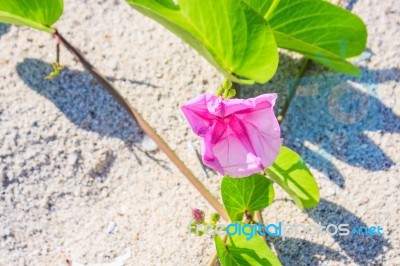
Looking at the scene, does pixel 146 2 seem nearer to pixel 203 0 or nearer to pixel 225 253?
pixel 203 0

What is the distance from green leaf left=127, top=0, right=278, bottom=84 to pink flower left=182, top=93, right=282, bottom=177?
9cm

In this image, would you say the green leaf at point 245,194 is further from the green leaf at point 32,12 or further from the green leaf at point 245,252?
the green leaf at point 32,12

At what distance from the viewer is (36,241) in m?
1.18

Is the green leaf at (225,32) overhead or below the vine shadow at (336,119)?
overhead

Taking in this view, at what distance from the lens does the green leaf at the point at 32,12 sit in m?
1.16

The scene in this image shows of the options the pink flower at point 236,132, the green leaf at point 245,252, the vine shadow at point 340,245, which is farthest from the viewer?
the vine shadow at point 340,245

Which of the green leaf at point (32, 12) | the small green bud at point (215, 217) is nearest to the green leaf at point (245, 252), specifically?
the small green bud at point (215, 217)

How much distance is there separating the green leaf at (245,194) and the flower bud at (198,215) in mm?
45

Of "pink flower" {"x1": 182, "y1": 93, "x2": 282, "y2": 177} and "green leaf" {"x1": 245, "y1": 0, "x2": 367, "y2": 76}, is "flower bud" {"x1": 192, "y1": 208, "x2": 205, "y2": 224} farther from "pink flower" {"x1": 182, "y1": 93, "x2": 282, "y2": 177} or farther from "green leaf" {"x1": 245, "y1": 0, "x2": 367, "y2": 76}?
"green leaf" {"x1": 245, "y1": 0, "x2": 367, "y2": 76}

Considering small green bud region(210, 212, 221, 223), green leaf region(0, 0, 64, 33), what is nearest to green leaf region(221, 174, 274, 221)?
small green bud region(210, 212, 221, 223)

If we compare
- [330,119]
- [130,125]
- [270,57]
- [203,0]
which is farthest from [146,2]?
[330,119]

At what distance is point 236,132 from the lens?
0.96 m

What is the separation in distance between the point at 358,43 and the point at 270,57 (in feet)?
0.66

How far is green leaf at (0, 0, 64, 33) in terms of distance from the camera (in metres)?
1.16
